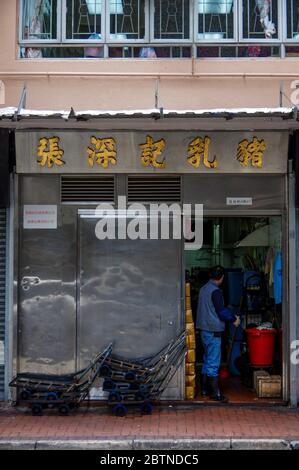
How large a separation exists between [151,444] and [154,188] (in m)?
3.73

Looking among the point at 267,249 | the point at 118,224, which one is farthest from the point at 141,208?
the point at 267,249

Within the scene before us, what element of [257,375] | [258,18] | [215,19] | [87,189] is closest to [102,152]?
[87,189]

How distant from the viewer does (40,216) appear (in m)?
9.94

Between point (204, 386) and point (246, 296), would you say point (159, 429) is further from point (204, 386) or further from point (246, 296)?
point (246, 296)

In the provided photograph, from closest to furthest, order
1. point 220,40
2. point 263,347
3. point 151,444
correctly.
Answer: point 151,444
point 220,40
point 263,347

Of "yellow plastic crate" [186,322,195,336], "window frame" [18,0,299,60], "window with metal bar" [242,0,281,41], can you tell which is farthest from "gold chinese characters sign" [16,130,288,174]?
"yellow plastic crate" [186,322,195,336]

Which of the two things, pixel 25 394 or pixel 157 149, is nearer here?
pixel 25 394

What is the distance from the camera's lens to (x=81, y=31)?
10258mm

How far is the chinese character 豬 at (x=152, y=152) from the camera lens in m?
9.70

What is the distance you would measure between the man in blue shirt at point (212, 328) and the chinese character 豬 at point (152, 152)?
188 cm

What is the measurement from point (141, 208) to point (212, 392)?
292 cm

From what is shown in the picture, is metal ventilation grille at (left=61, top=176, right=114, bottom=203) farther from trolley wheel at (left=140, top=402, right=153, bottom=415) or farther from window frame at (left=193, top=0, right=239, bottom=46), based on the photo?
trolley wheel at (left=140, top=402, right=153, bottom=415)

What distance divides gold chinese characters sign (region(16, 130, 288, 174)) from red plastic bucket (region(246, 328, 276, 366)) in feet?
8.44

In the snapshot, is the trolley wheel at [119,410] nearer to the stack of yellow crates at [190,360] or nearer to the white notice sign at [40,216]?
the stack of yellow crates at [190,360]
